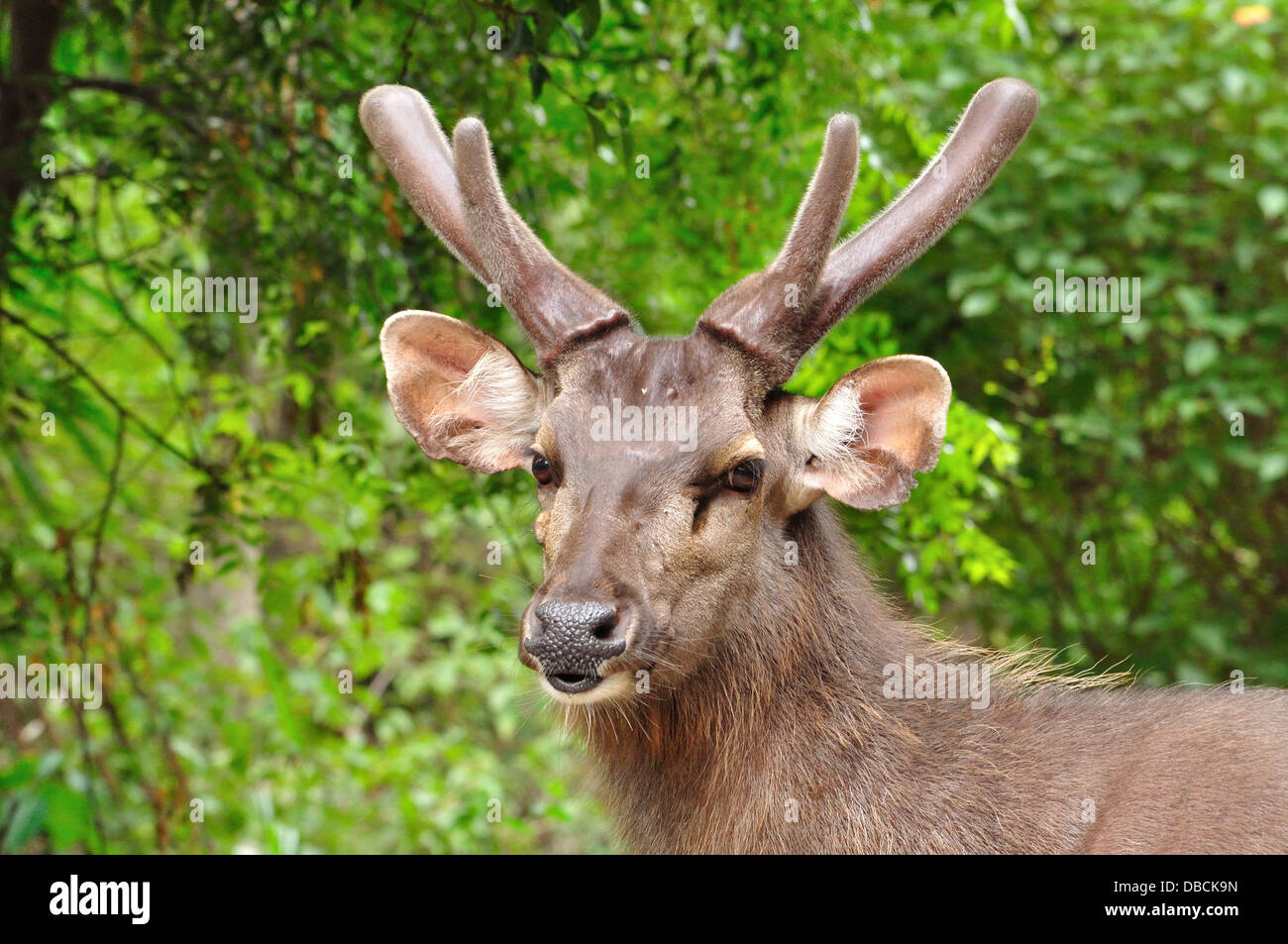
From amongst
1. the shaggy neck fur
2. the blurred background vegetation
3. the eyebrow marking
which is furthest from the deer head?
the blurred background vegetation

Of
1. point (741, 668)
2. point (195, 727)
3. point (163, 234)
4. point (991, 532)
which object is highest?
point (163, 234)

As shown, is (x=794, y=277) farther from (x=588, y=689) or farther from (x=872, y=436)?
(x=588, y=689)

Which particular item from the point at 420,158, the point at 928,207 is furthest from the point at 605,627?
the point at 420,158

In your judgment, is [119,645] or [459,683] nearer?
[119,645]

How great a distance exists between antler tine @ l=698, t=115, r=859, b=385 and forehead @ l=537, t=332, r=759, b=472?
0.29 ft

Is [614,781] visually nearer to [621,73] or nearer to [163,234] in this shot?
[621,73]

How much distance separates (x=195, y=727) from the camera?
1009cm

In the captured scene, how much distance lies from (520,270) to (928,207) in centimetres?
125

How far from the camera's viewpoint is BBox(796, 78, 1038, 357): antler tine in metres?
4.07

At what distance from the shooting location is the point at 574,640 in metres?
3.44
